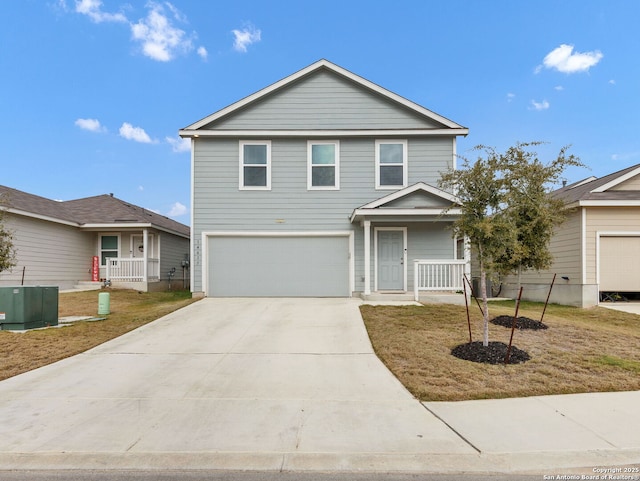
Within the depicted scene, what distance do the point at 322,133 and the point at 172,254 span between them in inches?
476

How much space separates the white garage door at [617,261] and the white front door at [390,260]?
6.68m

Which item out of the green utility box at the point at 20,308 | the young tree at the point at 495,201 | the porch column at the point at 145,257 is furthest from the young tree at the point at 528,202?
the porch column at the point at 145,257

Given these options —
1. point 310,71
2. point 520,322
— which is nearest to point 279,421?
point 520,322

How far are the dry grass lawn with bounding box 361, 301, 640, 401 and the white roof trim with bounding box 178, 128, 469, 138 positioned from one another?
21.6 feet

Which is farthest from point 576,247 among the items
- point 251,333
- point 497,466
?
point 497,466

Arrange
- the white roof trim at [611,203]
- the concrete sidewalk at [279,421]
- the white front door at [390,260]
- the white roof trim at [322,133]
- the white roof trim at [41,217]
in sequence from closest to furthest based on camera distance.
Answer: the concrete sidewalk at [279,421], the white roof trim at [611,203], the white front door at [390,260], the white roof trim at [322,133], the white roof trim at [41,217]

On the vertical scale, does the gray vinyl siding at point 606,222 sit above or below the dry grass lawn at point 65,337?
above

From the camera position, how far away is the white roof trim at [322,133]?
13.5 metres

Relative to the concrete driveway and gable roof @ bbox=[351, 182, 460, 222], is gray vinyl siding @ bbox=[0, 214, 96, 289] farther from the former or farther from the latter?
gable roof @ bbox=[351, 182, 460, 222]

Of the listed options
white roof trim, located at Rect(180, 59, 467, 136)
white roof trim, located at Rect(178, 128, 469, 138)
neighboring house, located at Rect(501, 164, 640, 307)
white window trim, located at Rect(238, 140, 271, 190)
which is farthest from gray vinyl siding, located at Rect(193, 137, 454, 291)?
neighboring house, located at Rect(501, 164, 640, 307)

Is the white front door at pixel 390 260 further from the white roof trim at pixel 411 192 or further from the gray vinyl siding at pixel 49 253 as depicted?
the gray vinyl siding at pixel 49 253

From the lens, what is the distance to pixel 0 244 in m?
9.24

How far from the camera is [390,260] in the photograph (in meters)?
13.4

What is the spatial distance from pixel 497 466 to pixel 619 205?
12.9m
